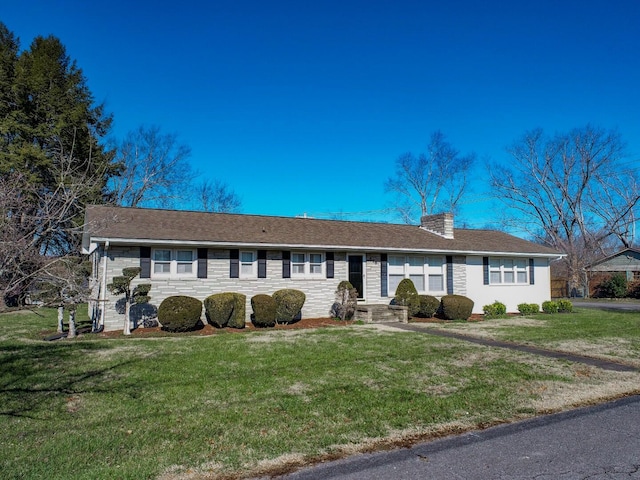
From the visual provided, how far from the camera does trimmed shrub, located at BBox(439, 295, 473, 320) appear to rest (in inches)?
658

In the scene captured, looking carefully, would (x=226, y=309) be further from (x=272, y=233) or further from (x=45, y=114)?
(x=45, y=114)

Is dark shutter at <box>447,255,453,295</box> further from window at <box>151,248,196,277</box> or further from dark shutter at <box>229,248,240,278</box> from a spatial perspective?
window at <box>151,248,196,277</box>

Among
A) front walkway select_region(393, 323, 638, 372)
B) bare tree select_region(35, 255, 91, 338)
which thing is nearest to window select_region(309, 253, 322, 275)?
front walkway select_region(393, 323, 638, 372)

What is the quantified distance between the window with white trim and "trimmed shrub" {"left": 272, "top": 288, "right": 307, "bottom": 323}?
1.07m

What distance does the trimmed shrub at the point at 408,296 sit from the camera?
53.9 feet

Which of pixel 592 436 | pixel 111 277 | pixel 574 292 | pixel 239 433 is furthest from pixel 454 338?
pixel 574 292

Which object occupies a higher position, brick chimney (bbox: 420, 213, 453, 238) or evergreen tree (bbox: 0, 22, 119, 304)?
evergreen tree (bbox: 0, 22, 119, 304)

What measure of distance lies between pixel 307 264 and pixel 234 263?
104 inches

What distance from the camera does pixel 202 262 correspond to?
14.4 meters

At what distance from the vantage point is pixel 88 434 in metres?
4.85

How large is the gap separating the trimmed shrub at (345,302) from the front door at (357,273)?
0.54m

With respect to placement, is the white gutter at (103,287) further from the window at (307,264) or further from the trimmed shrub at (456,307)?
the trimmed shrub at (456,307)

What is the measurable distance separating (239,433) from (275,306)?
946 cm

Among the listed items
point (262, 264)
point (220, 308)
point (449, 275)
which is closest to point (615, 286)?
point (449, 275)
